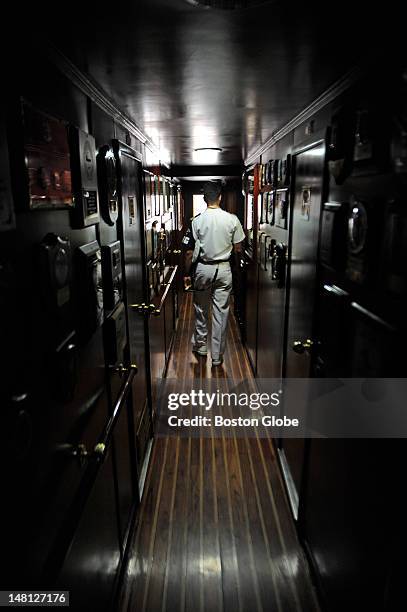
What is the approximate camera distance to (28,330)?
1115 mm

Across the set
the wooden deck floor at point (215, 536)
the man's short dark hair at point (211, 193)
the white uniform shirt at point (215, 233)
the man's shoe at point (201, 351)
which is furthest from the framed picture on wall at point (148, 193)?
the man's shoe at point (201, 351)

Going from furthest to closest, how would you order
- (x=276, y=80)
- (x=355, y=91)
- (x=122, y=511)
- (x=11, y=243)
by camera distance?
(x=122, y=511) → (x=276, y=80) → (x=355, y=91) → (x=11, y=243)

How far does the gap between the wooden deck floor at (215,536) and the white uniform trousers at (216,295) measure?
156 centimetres

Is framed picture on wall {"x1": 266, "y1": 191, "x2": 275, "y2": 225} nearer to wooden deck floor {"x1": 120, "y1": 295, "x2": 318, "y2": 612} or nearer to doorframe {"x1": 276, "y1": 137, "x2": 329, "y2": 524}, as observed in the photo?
doorframe {"x1": 276, "y1": 137, "x2": 329, "y2": 524}

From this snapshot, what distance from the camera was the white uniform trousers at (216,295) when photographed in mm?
4941

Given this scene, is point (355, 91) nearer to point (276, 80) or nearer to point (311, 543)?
point (276, 80)

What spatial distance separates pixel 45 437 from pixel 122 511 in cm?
130

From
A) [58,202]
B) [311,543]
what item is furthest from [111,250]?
[311,543]

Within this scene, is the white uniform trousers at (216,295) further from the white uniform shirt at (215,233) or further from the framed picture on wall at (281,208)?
the framed picture on wall at (281,208)

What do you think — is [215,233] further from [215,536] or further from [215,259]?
[215,536]

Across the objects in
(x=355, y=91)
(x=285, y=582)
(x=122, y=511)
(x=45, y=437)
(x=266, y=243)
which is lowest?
(x=285, y=582)

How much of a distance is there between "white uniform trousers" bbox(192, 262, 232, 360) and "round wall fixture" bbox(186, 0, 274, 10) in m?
3.92

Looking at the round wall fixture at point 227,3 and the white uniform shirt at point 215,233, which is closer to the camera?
the round wall fixture at point 227,3

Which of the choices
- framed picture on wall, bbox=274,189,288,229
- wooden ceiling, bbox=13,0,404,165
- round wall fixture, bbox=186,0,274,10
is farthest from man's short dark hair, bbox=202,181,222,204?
round wall fixture, bbox=186,0,274,10
